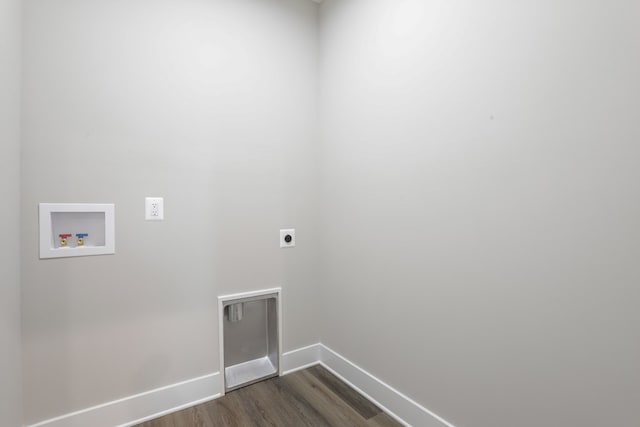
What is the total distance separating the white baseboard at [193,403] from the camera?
4.84ft

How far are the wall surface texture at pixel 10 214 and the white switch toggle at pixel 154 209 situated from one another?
505 mm

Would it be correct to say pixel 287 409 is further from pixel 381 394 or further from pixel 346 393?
pixel 381 394

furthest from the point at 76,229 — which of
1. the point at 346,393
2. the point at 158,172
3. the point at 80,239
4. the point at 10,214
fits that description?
the point at 346,393

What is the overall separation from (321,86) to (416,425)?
87.3 inches

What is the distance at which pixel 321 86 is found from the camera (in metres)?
2.20

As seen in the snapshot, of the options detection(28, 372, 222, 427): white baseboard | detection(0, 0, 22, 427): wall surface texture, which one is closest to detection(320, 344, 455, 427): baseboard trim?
detection(28, 372, 222, 427): white baseboard

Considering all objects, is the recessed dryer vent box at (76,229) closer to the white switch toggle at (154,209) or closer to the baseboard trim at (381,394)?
the white switch toggle at (154,209)

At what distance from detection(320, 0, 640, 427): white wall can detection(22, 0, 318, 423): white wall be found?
1.67 feet

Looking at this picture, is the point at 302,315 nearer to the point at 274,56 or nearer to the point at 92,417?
the point at 92,417

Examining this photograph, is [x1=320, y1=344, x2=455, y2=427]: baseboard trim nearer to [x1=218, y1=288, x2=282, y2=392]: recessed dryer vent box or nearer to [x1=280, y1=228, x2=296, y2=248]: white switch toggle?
[x1=218, y1=288, x2=282, y2=392]: recessed dryer vent box

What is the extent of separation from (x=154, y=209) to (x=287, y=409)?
54.3 inches

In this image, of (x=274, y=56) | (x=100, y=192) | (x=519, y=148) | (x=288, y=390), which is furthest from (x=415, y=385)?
(x=274, y=56)

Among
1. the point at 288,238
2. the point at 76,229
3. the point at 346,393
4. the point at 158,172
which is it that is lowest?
the point at 346,393

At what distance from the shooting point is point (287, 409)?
1707 mm
